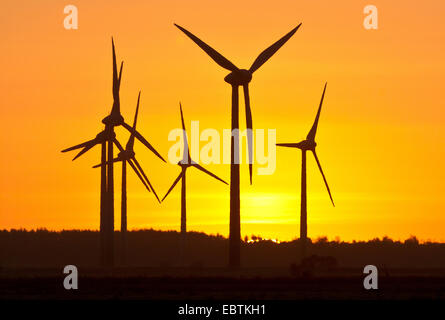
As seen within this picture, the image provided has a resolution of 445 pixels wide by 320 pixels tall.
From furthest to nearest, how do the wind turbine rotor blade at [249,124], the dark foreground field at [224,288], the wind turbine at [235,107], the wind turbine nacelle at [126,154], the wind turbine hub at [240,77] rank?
the wind turbine nacelle at [126,154] < the wind turbine hub at [240,77] < the wind turbine at [235,107] < the wind turbine rotor blade at [249,124] < the dark foreground field at [224,288]

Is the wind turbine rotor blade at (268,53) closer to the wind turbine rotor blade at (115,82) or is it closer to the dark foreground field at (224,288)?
the wind turbine rotor blade at (115,82)

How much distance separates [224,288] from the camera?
97062 mm

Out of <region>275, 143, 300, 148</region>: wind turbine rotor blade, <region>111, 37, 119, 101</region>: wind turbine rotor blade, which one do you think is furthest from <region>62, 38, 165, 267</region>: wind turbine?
<region>275, 143, 300, 148</region>: wind turbine rotor blade

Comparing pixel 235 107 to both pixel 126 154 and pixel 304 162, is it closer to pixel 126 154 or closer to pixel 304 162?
pixel 304 162

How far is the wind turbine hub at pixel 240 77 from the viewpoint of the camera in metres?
128

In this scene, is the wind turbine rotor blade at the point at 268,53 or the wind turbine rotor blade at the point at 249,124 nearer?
the wind turbine rotor blade at the point at 249,124

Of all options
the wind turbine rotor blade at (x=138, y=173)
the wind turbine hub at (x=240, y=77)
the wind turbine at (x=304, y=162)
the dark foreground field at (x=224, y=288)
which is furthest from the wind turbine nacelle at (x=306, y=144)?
the dark foreground field at (x=224, y=288)

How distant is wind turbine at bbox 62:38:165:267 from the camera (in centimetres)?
13562

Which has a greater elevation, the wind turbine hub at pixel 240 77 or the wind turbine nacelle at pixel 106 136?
the wind turbine hub at pixel 240 77

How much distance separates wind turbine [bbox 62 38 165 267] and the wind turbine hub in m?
9.85

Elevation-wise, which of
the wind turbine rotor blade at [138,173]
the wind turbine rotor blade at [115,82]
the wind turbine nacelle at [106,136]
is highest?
the wind turbine rotor blade at [115,82]
